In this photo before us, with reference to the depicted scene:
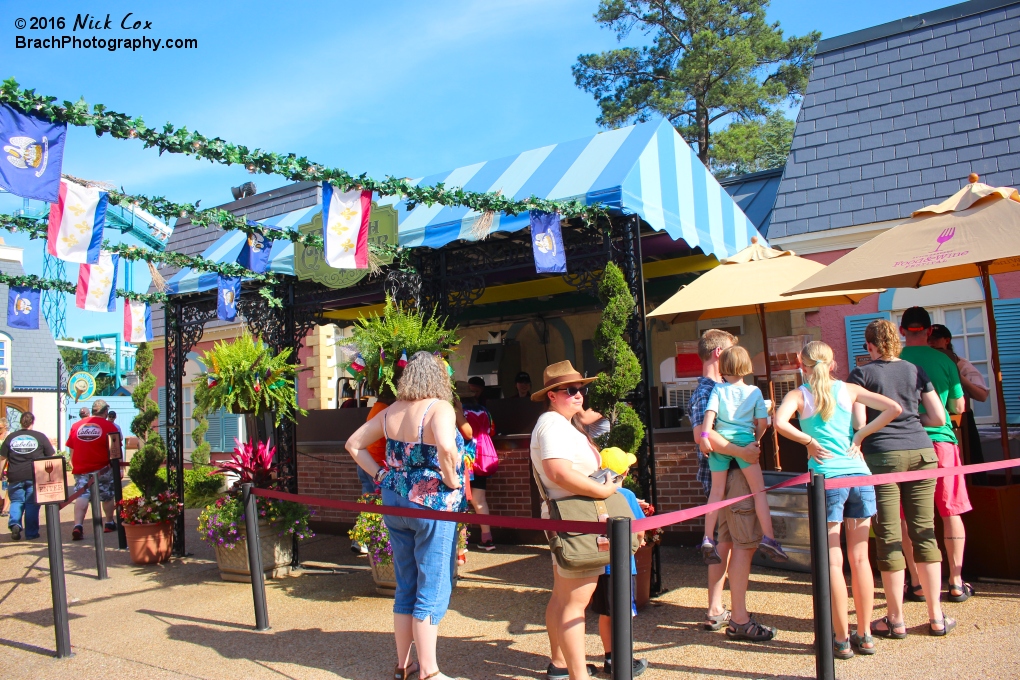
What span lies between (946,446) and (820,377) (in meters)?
1.41

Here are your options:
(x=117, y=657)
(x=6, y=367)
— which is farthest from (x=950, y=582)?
(x=6, y=367)

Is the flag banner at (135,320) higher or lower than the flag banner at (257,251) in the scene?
lower

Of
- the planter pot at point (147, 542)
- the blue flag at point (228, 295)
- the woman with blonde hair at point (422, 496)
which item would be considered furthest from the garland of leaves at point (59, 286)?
the woman with blonde hair at point (422, 496)

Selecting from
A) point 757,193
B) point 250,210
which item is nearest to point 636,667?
point 757,193

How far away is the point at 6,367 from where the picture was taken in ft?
83.3

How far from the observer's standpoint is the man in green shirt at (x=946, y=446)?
16.1 feet

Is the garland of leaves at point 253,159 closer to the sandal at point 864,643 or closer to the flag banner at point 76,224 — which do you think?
the flag banner at point 76,224

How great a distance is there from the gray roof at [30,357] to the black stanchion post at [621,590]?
1087 inches

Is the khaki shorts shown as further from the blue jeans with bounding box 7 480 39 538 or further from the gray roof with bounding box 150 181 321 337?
the gray roof with bounding box 150 181 321 337

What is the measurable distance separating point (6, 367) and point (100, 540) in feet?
72.6

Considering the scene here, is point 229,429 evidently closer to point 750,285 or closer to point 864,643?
point 750,285

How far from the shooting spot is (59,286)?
8.35 m

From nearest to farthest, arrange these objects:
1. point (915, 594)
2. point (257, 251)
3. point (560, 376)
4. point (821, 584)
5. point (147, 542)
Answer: point (821, 584), point (560, 376), point (915, 594), point (257, 251), point (147, 542)

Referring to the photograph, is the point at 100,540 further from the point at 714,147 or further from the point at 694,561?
the point at 714,147
